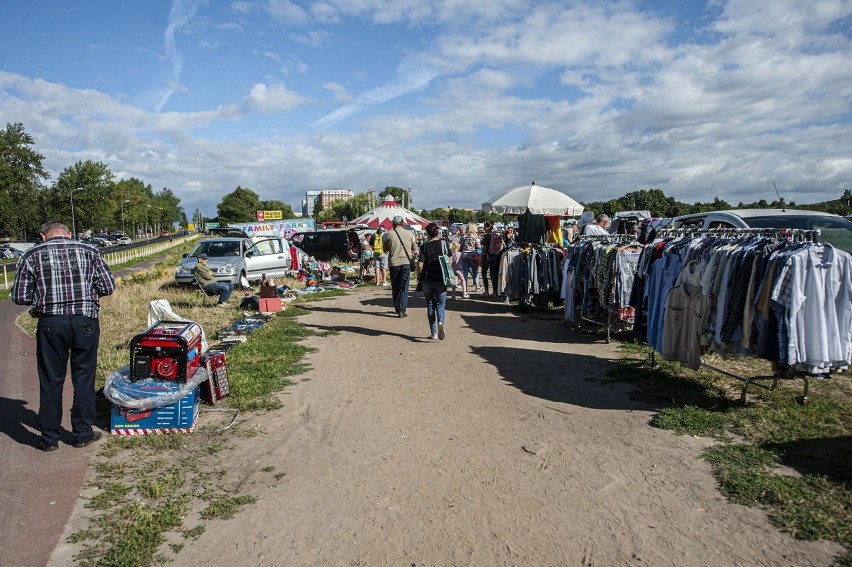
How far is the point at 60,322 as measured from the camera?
472 centimetres

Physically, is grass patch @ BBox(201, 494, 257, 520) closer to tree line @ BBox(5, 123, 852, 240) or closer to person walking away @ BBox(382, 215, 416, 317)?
person walking away @ BBox(382, 215, 416, 317)

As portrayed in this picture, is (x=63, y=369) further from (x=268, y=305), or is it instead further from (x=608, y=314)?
(x=608, y=314)

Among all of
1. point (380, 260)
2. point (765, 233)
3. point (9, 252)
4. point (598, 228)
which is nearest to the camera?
point (765, 233)

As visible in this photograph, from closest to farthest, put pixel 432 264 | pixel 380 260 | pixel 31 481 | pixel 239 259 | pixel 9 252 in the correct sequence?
pixel 31 481
pixel 432 264
pixel 239 259
pixel 380 260
pixel 9 252

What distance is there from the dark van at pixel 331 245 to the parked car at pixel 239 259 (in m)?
7.11

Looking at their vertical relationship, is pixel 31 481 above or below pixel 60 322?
below

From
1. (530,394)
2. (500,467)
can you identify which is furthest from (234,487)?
(530,394)

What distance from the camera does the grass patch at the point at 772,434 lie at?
3.48 m

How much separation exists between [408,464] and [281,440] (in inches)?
53.3

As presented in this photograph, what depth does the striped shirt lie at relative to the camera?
471 cm

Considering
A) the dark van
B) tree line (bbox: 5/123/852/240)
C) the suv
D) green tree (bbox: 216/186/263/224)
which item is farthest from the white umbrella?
green tree (bbox: 216/186/263/224)

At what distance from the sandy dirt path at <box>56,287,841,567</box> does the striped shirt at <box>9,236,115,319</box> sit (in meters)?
1.95

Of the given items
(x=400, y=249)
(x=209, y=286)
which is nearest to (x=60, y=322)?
(x=400, y=249)

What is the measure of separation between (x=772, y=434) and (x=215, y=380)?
5.49m
